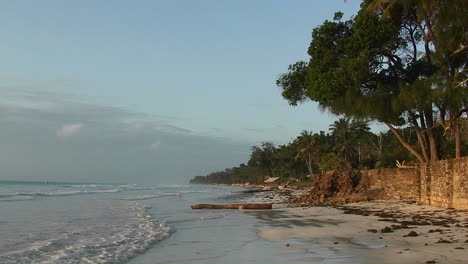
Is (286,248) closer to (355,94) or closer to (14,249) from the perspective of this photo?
(14,249)

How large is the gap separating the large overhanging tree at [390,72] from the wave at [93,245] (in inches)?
435

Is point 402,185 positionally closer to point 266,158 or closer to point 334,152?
point 334,152

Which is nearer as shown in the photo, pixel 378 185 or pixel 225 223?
pixel 225 223

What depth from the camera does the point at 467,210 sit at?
16.0 metres

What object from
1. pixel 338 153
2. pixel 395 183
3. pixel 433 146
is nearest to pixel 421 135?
pixel 433 146

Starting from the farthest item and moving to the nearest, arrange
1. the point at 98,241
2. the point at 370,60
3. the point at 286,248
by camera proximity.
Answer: the point at 370,60 < the point at 98,241 < the point at 286,248

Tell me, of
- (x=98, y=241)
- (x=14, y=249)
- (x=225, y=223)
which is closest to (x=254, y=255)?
(x=98, y=241)

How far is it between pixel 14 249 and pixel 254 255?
6225 mm

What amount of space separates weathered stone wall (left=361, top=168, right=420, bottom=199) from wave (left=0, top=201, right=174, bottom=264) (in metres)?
13.9

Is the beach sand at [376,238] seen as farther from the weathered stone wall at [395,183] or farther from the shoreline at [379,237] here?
the weathered stone wall at [395,183]

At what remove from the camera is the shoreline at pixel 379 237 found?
877cm

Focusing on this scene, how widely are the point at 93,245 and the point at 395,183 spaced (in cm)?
1816

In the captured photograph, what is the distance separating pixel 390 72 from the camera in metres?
22.9

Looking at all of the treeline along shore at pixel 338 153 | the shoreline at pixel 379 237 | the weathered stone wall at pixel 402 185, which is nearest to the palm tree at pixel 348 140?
the treeline along shore at pixel 338 153
